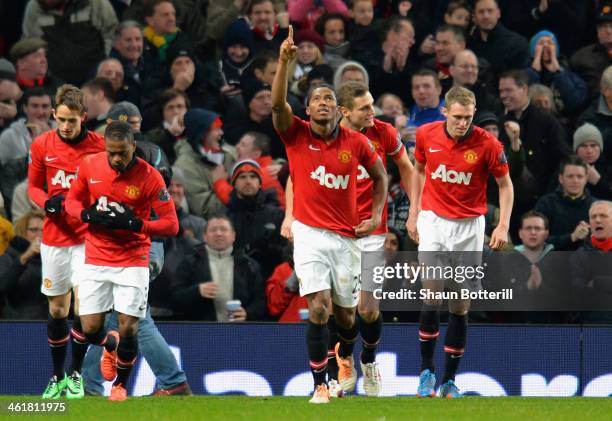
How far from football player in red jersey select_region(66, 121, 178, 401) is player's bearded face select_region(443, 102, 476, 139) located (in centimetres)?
238

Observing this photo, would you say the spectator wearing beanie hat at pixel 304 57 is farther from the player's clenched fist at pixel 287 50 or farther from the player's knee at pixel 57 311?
the player's clenched fist at pixel 287 50

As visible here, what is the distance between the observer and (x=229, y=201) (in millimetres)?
15156

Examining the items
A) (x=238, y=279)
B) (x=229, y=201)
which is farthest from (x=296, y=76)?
(x=238, y=279)

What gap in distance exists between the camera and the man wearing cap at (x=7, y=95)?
16.2 metres

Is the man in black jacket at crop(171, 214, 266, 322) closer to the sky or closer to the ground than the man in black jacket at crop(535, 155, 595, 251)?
closer to the ground

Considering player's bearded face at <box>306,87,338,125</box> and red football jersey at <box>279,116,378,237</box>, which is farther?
red football jersey at <box>279,116,378,237</box>

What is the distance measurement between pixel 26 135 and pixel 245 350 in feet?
12.5

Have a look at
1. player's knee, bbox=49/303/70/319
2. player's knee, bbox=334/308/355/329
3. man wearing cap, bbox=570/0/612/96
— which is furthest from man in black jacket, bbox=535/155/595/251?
player's knee, bbox=49/303/70/319

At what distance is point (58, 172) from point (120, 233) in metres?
1.11

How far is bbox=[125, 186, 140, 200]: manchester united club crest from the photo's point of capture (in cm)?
1146

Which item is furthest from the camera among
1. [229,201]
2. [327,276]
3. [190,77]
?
[190,77]

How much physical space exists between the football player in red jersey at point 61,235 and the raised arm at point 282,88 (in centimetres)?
199

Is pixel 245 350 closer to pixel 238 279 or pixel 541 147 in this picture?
pixel 238 279

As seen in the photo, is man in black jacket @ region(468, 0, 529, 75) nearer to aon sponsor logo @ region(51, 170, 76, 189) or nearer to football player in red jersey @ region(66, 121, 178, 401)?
aon sponsor logo @ region(51, 170, 76, 189)
